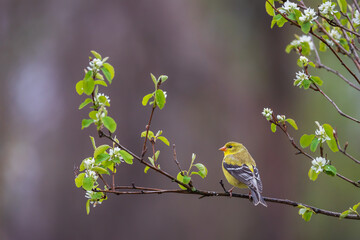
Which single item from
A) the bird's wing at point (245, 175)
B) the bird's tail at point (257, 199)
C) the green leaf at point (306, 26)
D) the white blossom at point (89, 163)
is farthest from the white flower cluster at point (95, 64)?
→ the bird's wing at point (245, 175)

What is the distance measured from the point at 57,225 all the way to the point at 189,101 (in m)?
2.35

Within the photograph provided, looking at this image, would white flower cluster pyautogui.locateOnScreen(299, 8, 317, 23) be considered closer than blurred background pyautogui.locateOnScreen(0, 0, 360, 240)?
Yes

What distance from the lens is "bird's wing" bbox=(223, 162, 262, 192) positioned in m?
3.28

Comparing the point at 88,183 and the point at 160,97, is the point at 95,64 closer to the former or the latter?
the point at 160,97

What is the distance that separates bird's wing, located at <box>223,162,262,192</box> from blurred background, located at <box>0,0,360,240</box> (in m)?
2.48

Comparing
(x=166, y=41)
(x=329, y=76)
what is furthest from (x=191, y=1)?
(x=329, y=76)

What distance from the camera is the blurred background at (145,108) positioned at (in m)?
6.20

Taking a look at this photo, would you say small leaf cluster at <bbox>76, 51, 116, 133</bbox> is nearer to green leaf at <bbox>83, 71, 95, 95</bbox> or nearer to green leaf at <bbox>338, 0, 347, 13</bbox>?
green leaf at <bbox>83, 71, 95, 95</bbox>

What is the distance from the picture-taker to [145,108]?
6.25 metres

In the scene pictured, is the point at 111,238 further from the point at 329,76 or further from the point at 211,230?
the point at 329,76

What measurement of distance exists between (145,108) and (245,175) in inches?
118

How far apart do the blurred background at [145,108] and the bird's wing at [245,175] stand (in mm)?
2477

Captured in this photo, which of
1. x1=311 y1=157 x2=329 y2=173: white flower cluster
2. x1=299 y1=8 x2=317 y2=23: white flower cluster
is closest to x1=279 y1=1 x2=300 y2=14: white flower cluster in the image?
x1=299 y1=8 x2=317 y2=23: white flower cluster

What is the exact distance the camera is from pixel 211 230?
6742 millimetres
